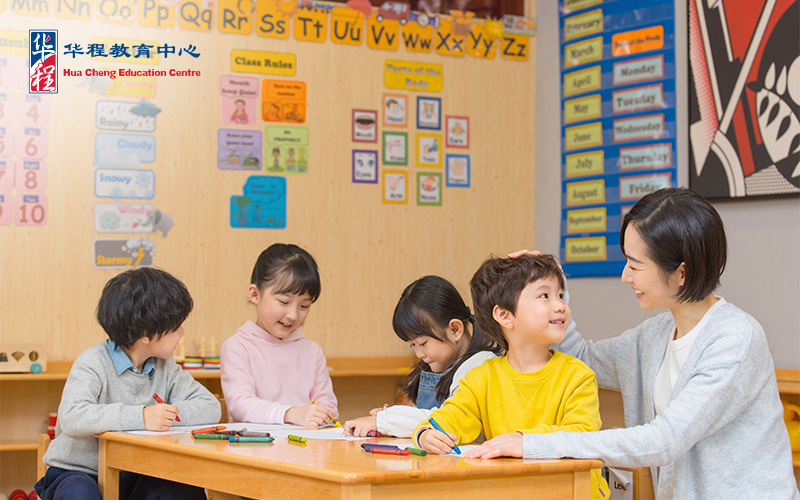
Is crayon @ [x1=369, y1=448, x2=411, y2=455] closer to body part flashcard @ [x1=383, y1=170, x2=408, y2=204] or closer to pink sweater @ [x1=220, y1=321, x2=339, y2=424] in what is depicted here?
pink sweater @ [x1=220, y1=321, x2=339, y2=424]

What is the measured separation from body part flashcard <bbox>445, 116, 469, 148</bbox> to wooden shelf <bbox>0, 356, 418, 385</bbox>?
1.10 m

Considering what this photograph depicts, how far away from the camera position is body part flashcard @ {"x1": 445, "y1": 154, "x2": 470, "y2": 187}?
4.30 metres

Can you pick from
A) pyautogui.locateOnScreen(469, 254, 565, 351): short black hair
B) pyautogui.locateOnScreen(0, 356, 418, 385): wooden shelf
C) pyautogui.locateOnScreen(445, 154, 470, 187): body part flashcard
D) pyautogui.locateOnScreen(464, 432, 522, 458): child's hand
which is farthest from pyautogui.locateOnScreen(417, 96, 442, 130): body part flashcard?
pyautogui.locateOnScreen(464, 432, 522, 458): child's hand

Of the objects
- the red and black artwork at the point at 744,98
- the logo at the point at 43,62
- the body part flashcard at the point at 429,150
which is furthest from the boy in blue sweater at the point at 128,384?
the red and black artwork at the point at 744,98

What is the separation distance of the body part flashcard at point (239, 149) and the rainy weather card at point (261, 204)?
74 millimetres

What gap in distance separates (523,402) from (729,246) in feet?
6.14

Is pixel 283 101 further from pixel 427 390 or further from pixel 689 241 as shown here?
pixel 689 241

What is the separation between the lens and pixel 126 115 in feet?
12.5

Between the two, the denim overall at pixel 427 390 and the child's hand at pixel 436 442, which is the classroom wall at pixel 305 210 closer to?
the denim overall at pixel 427 390

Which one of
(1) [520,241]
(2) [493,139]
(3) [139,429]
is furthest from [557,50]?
(3) [139,429]

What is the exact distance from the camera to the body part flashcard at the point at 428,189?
425 cm

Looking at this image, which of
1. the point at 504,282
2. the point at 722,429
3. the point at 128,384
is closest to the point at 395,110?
the point at 128,384

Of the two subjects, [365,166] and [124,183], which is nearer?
[124,183]

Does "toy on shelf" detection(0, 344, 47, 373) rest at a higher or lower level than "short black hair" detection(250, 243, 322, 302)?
lower
